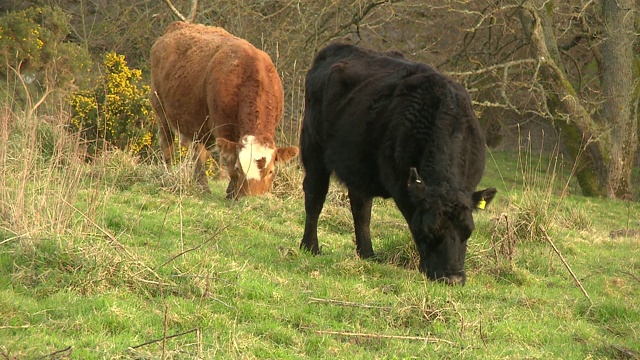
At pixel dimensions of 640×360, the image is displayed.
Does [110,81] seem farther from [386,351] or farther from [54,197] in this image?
[386,351]

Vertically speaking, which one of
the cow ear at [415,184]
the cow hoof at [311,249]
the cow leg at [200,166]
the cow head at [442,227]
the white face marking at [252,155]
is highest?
the cow ear at [415,184]

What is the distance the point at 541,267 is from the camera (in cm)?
855

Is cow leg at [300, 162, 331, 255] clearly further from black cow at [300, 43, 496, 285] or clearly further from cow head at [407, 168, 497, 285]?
cow head at [407, 168, 497, 285]

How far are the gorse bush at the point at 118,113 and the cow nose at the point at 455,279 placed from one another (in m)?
7.52

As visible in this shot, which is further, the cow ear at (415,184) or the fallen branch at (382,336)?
the cow ear at (415,184)

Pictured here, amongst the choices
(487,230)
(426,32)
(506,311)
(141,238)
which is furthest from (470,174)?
(426,32)

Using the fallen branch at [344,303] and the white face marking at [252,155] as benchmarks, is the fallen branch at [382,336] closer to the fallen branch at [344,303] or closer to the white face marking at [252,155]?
the fallen branch at [344,303]

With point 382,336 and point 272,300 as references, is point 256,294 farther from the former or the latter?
point 382,336

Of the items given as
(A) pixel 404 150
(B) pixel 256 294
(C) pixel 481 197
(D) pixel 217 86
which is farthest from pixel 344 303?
(D) pixel 217 86

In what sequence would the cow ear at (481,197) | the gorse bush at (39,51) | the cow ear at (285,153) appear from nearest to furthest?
the cow ear at (481,197), the cow ear at (285,153), the gorse bush at (39,51)

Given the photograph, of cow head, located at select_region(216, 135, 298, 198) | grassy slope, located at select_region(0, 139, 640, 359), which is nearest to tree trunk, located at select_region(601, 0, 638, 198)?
cow head, located at select_region(216, 135, 298, 198)

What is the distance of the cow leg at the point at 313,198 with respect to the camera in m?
8.44

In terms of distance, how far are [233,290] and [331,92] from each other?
2.52 meters

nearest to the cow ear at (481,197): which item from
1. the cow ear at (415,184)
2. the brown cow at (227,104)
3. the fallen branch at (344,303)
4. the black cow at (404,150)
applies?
the black cow at (404,150)
